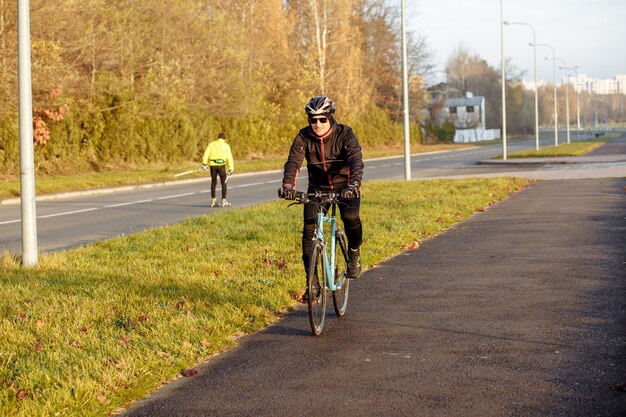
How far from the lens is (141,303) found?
340 inches

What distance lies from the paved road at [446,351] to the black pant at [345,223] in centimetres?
62

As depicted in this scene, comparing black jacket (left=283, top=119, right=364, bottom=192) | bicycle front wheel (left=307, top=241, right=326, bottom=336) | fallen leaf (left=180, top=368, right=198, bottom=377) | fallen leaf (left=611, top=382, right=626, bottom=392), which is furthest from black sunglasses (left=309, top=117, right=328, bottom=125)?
fallen leaf (left=611, top=382, right=626, bottom=392)

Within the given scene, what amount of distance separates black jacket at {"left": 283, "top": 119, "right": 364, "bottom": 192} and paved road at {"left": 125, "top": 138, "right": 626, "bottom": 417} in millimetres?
1161

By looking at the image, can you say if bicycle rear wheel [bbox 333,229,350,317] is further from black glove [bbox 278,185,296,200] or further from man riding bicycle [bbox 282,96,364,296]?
black glove [bbox 278,185,296,200]

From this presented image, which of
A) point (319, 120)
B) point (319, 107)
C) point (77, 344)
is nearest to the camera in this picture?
point (77, 344)

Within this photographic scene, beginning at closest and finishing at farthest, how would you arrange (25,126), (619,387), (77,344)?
(619,387), (77,344), (25,126)

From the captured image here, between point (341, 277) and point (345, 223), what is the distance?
46 centimetres

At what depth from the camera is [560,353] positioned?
661cm

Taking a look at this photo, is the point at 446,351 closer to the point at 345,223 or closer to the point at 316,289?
the point at 316,289

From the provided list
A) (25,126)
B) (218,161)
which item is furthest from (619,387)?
(218,161)

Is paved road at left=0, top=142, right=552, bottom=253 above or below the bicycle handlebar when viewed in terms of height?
below

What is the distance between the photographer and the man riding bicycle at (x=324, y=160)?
757 centimetres

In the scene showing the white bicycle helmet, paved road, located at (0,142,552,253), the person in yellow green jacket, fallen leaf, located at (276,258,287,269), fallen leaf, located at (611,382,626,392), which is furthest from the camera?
the person in yellow green jacket

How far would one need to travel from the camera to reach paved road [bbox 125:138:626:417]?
17.9 feet
